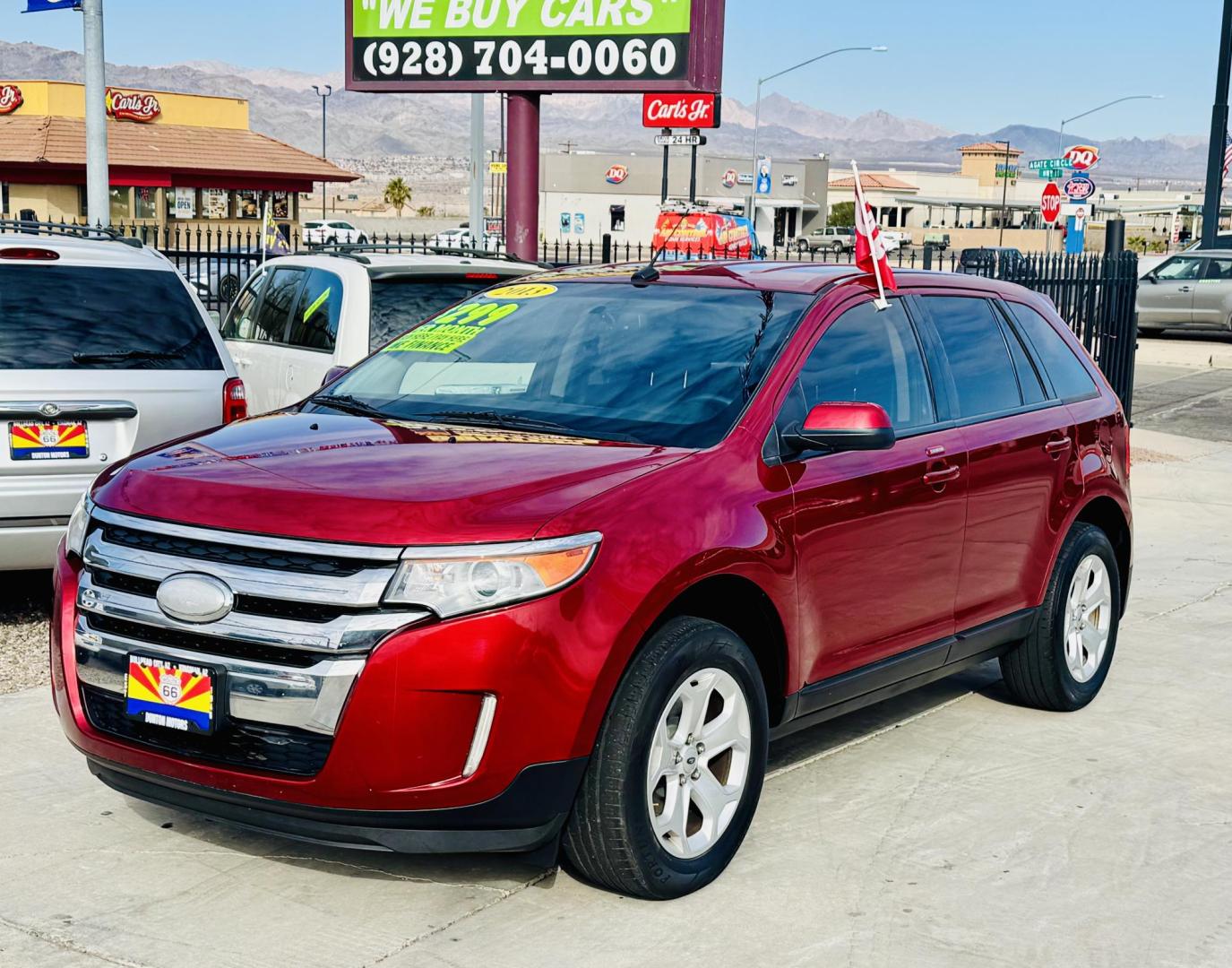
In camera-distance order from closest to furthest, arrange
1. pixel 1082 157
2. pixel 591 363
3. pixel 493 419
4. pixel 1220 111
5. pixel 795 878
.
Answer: pixel 795 878
pixel 493 419
pixel 591 363
pixel 1220 111
pixel 1082 157

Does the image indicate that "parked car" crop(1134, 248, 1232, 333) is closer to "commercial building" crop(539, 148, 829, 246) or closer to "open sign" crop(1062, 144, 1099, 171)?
"open sign" crop(1062, 144, 1099, 171)

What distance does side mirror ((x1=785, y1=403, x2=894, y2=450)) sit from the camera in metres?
4.80

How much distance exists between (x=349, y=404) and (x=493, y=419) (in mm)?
676

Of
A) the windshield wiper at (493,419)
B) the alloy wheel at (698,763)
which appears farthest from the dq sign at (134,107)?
the alloy wheel at (698,763)

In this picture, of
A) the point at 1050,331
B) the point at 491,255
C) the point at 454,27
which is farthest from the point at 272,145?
the point at 1050,331

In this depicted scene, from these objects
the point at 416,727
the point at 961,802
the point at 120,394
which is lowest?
the point at 961,802

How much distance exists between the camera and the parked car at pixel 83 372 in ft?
22.6

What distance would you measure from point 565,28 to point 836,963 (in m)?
11.9

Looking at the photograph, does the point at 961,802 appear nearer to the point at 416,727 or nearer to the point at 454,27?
the point at 416,727

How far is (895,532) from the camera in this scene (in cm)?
532

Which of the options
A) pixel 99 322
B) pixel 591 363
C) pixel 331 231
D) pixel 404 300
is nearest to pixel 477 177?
pixel 404 300

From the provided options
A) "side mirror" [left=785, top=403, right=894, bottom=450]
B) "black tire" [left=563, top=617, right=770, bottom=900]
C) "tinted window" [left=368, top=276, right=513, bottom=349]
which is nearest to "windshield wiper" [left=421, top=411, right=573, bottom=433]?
"side mirror" [left=785, top=403, right=894, bottom=450]

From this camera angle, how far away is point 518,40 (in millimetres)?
14828

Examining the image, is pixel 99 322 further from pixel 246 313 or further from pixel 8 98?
pixel 8 98
